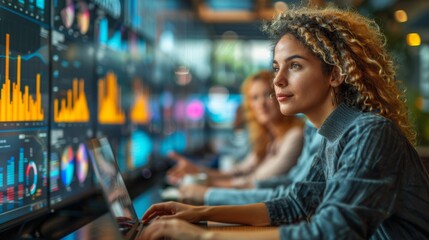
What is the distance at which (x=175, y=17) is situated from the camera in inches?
255

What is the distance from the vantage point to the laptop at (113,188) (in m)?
1.38

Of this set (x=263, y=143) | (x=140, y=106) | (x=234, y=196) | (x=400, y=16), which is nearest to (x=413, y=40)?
(x=400, y=16)

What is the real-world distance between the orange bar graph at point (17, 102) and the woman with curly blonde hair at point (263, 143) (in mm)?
1613

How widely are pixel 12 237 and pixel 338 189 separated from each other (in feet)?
3.46

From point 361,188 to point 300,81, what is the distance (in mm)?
400

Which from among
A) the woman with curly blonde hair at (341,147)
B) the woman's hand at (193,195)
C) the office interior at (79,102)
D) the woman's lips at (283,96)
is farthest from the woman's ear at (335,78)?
the woman's hand at (193,195)

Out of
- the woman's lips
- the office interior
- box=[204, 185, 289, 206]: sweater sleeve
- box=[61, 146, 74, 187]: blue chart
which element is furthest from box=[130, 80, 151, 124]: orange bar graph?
the woman's lips

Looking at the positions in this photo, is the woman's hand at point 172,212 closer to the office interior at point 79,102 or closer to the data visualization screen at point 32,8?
the office interior at point 79,102

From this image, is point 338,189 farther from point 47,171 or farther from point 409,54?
point 409,54

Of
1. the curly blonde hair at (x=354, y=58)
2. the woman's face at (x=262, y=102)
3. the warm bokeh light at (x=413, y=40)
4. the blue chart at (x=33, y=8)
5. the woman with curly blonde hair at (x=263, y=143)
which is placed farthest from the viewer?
the warm bokeh light at (x=413, y=40)

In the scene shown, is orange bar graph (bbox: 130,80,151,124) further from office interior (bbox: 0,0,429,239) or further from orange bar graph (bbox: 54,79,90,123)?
orange bar graph (bbox: 54,79,90,123)

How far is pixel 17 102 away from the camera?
1.71 metres

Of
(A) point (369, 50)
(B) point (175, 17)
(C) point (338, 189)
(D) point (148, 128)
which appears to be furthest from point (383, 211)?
(B) point (175, 17)

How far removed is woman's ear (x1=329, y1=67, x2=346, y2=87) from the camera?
63.1 inches
